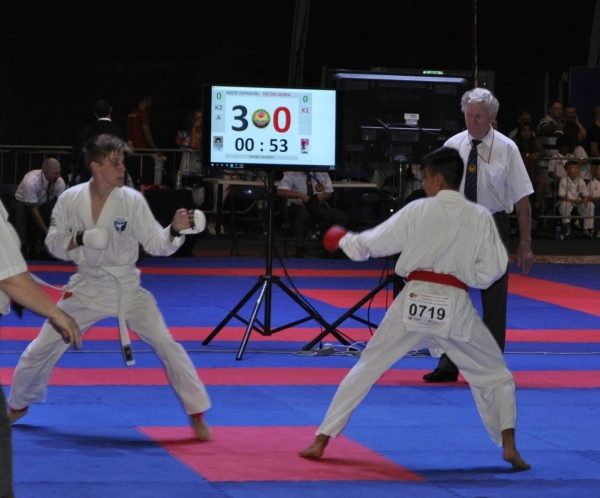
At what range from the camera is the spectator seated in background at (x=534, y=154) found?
620 inches

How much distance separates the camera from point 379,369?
477 cm

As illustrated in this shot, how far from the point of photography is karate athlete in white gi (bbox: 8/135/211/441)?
204 inches

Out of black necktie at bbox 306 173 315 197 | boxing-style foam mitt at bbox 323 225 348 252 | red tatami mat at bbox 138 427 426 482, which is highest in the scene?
boxing-style foam mitt at bbox 323 225 348 252

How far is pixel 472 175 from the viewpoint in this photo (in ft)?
21.9

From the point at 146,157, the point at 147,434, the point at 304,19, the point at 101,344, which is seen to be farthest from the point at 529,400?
the point at 304,19

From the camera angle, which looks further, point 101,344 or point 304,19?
point 304,19

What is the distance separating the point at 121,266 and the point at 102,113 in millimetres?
7379

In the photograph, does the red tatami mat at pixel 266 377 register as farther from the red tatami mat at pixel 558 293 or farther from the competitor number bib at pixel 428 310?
the red tatami mat at pixel 558 293

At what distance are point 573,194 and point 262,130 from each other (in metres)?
9.50

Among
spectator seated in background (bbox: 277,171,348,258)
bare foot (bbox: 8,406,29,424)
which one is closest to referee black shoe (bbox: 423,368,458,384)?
bare foot (bbox: 8,406,29,424)

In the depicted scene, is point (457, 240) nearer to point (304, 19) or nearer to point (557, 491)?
point (557, 491)

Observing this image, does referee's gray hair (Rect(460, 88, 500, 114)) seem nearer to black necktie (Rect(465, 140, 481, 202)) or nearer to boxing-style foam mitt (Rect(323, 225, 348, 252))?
black necktie (Rect(465, 140, 481, 202))

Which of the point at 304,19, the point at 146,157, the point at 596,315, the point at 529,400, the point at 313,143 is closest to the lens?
the point at 529,400

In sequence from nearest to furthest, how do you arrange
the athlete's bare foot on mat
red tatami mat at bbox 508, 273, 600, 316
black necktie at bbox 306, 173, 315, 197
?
the athlete's bare foot on mat
red tatami mat at bbox 508, 273, 600, 316
black necktie at bbox 306, 173, 315, 197
